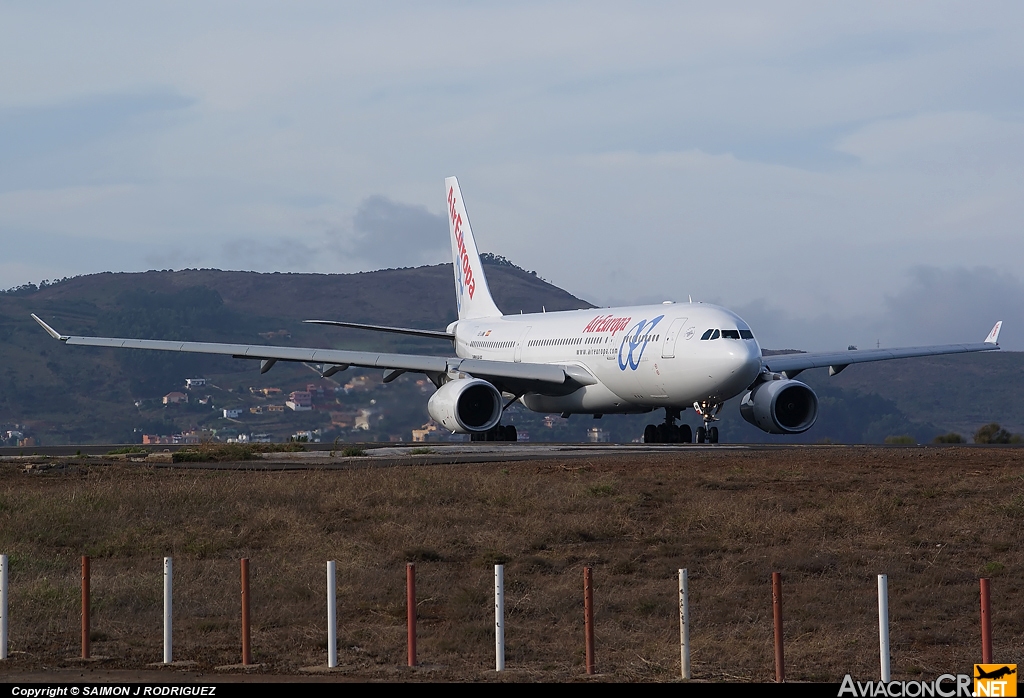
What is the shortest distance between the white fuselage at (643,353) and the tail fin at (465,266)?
659cm

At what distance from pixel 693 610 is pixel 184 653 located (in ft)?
17.6

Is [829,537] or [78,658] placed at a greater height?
[829,537]

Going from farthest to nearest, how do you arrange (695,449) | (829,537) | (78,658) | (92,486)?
(695,449), (92,486), (829,537), (78,658)

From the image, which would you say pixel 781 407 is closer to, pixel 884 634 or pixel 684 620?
pixel 684 620

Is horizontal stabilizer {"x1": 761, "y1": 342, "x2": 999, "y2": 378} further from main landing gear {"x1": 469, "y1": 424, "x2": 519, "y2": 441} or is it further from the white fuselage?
main landing gear {"x1": 469, "y1": 424, "x2": 519, "y2": 441}

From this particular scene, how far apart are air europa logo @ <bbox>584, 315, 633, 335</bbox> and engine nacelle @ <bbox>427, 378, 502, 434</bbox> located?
145 inches

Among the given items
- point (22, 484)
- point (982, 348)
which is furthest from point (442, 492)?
point (982, 348)

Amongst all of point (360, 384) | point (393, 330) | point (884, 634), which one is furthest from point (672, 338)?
point (884, 634)

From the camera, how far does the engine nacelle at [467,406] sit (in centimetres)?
3406

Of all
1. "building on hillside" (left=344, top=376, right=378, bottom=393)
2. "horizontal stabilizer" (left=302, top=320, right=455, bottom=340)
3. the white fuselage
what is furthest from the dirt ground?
"building on hillside" (left=344, top=376, right=378, bottom=393)

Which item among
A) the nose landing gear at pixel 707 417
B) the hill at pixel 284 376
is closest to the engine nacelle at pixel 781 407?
the nose landing gear at pixel 707 417

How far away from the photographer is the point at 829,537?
17.2 m

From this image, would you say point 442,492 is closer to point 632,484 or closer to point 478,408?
point 632,484

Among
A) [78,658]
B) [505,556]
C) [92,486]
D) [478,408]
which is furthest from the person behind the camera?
[478,408]
